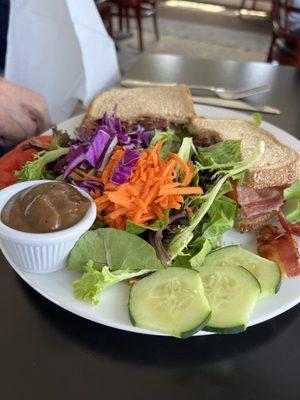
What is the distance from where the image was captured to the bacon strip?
43.0 inches

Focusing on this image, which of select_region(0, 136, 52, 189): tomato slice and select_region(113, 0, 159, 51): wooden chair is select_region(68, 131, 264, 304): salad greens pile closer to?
select_region(0, 136, 52, 189): tomato slice

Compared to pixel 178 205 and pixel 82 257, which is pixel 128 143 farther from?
pixel 82 257

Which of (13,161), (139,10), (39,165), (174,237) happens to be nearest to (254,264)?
(174,237)

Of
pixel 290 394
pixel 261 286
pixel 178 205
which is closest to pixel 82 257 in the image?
pixel 178 205

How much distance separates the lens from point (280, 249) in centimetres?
114

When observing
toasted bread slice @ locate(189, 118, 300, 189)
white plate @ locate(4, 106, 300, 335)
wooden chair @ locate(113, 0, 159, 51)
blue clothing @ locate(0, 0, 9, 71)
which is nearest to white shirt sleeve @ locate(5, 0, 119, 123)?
blue clothing @ locate(0, 0, 9, 71)

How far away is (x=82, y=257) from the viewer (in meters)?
1.08

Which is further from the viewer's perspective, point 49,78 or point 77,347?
point 49,78

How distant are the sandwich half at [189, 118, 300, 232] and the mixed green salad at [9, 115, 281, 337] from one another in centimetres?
4

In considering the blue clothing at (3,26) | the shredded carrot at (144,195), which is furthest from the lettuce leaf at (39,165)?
the blue clothing at (3,26)

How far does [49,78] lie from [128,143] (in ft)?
2.75

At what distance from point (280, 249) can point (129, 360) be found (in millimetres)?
475

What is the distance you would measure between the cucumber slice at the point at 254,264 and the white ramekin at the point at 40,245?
0.31 m

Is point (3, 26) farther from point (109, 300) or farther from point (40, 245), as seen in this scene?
point (109, 300)
